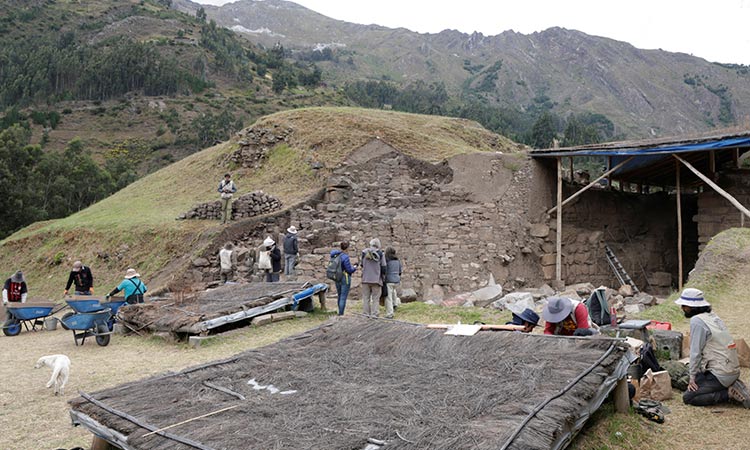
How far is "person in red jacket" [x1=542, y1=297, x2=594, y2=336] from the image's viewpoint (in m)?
6.36

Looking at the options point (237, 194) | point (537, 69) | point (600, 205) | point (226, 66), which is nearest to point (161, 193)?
point (237, 194)

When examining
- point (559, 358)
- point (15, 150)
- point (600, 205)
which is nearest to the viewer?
point (559, 358)

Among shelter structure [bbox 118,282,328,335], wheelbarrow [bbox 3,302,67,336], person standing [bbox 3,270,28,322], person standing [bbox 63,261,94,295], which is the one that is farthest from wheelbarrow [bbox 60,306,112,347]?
person standing [bbox 3,270,28,322]

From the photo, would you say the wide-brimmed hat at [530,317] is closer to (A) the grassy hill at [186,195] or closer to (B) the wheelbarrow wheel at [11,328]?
(B) the wheelbarrow wheel at [11,328]

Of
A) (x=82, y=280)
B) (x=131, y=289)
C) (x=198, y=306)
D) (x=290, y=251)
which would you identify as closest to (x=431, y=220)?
(x=290, y=251)

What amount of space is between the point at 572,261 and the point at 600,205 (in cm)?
264

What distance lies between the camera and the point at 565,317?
6328 mm

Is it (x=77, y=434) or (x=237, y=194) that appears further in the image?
(x=237, y=194)

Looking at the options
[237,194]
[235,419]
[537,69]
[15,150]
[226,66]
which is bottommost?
[235,419]

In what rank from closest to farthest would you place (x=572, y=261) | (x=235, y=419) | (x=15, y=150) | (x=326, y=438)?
(x=326, y=438)
(x=235, y=419)
(x=572, y=261)
(x=15, y=150)

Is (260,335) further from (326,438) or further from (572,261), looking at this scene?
(572,261)

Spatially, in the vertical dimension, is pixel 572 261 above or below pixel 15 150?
below

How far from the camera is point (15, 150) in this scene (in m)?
31.8

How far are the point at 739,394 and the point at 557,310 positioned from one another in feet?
6.27
